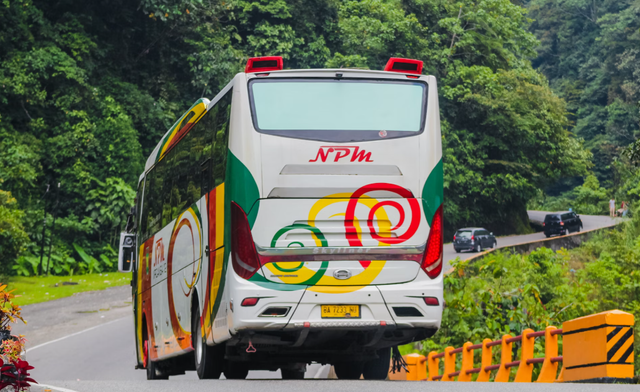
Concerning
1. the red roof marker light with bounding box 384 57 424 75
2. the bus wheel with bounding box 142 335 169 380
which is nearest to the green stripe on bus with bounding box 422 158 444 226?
the red roof marker light with bounding box 384 57 424 75

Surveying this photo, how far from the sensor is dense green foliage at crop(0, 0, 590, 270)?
40031 mm

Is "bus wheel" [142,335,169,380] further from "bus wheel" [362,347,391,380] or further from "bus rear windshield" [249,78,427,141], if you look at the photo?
"bus rear windshield" [249,78,427,141]

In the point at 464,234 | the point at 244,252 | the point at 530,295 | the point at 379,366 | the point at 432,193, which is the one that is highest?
the point at 432,193

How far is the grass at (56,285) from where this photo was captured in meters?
32.2

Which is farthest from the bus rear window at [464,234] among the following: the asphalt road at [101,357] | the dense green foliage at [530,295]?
the asphalt road at [101,357]

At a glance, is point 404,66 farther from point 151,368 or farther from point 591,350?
point 151,368

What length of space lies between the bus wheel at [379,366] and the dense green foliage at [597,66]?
6150cm

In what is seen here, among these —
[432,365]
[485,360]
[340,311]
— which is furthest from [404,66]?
[432,365]

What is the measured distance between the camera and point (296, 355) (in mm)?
11164

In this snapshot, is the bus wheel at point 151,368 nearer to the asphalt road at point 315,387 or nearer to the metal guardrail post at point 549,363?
the asphalt road at point 315,387

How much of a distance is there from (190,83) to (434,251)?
37031 millimetres

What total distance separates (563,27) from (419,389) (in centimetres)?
9376

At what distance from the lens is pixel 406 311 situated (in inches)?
387

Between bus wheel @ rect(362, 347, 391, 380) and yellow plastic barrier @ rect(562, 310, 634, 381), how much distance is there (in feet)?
7.51
